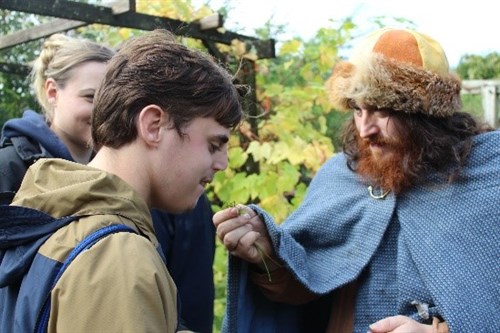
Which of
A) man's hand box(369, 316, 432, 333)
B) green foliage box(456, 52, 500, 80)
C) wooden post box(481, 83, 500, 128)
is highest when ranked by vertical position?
man's hand box(369, 316, 432, 333)

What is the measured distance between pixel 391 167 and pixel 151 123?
114 cm

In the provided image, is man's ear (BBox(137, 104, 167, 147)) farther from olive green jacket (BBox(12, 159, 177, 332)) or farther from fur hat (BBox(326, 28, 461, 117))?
fur hat (BBox(326, 28, 461, 117))

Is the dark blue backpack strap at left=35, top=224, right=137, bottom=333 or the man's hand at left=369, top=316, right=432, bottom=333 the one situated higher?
the dark blue backpack strap at left=35, top=224, right=137, bottom=333

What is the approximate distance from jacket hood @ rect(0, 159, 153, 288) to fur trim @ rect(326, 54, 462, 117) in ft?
3.91

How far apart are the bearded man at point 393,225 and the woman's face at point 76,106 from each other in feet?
2.84

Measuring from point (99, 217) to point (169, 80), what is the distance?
380 mm

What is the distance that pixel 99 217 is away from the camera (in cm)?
145

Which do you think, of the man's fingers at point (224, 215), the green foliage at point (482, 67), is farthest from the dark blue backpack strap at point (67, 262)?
the green foliage at point (482, 67)

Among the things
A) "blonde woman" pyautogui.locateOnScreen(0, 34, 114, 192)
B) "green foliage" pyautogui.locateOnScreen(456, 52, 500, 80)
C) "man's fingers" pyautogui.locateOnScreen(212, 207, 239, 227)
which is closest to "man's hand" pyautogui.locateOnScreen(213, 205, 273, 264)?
"man's fingers" pyautogui.locateOnScreen(212, 207, 239, 227)

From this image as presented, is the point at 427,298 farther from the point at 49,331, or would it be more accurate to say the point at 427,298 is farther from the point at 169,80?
the point at 49,331

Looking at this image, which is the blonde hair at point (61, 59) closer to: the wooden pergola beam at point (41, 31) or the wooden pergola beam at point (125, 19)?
the wooden pergola beam at point (125, 19)

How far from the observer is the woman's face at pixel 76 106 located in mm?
2881

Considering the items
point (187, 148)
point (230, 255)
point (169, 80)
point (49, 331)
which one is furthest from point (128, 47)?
point (230, 255)

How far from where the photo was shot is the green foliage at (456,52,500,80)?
1245 cm
